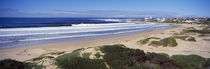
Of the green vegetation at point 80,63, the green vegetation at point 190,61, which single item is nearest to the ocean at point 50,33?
the green vegetation at point 80,63

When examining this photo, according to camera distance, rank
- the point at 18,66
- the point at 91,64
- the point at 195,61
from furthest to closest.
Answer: the point at 195,61, the point at 91,64, the point at 18,66

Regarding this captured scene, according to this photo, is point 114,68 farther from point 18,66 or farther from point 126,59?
point 18,66

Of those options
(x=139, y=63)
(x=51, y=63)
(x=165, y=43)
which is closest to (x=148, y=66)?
(x=139, y=63)

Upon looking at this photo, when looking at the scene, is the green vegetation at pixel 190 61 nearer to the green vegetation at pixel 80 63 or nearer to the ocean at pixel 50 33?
the green vegetation at pixel 80 63

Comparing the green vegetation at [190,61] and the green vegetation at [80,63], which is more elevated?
→ the green vegetation at [80,63]

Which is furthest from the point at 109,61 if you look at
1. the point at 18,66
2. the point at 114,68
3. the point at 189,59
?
the point at 189,59

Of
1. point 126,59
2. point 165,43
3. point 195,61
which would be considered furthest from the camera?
point 165,43

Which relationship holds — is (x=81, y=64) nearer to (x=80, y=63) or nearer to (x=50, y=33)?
(x=80, y=63)

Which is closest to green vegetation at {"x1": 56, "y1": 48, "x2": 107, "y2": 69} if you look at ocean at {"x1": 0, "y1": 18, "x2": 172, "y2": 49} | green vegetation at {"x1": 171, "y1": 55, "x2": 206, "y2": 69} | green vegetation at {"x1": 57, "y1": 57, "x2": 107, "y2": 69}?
green vegetation at {"x1": 57, "y1": 57, "x2": 107, "y2": 69}

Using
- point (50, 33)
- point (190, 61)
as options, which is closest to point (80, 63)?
point (190, 61)

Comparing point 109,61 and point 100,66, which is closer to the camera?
point 100,66

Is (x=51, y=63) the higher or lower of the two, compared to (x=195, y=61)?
higher
